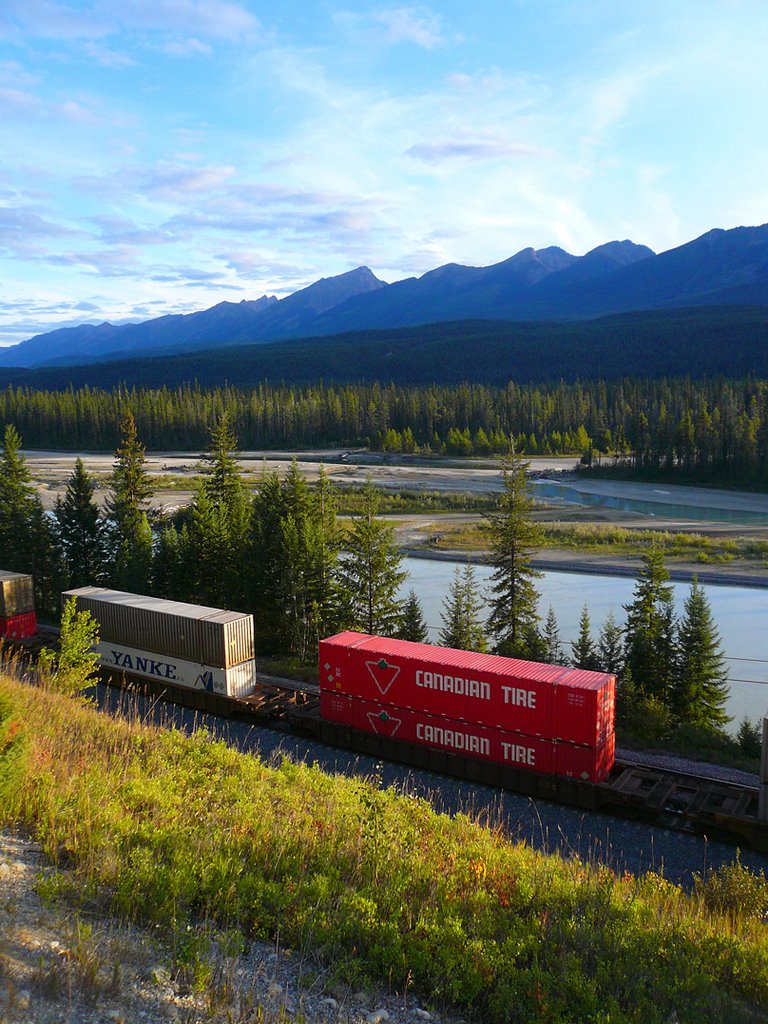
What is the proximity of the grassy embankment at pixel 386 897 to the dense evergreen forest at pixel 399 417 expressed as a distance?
354ft

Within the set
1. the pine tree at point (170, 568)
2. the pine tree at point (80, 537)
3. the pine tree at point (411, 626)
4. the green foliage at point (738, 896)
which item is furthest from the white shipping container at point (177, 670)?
the green foliage at point (738, 896)

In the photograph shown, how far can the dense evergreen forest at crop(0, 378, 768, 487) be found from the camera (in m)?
134

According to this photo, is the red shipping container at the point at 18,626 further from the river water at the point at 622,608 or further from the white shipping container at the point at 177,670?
the river water at the point at 622,608

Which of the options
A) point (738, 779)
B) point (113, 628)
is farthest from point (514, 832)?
point (113, 628)

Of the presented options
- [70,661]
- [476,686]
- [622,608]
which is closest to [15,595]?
[70,661]

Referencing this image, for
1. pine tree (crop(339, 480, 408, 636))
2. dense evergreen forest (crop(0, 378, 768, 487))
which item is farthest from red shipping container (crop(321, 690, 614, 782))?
dense evergreen forest (crop(0, 378, 768, 487))

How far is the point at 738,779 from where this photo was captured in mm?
21859

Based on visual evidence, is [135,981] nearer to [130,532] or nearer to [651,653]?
[651,653]

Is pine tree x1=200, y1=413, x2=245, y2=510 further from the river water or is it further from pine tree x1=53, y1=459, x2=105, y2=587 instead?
the river water

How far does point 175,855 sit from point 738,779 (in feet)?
62.5

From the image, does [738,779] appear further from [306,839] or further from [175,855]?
[175,855]

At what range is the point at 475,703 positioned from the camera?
21.4 meters

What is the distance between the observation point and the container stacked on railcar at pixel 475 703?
20094mm

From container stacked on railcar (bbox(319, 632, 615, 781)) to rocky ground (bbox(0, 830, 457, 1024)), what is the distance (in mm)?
13777
